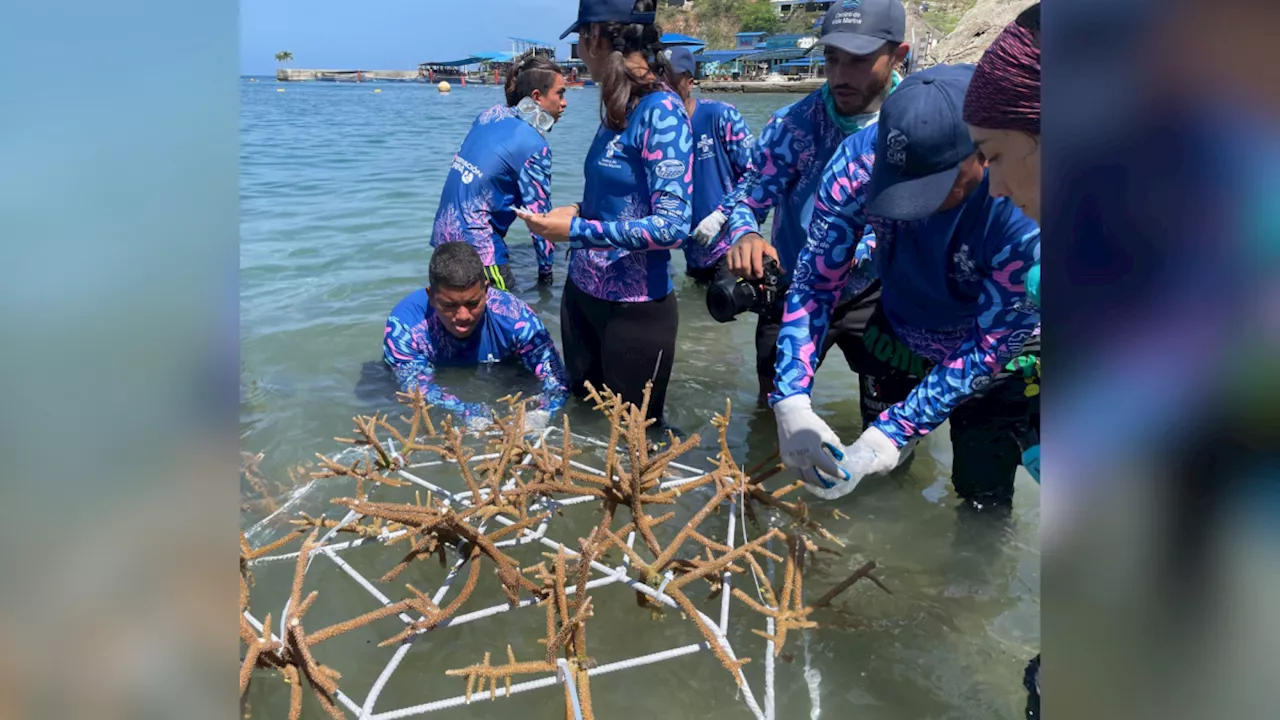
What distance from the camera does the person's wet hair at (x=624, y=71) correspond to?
2.59m

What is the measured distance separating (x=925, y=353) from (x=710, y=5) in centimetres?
8604

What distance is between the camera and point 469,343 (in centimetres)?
394

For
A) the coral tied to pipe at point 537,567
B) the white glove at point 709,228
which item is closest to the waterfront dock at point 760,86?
the white glove at point 709,228

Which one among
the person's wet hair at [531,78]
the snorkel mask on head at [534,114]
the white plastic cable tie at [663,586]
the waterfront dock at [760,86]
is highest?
the waterfront dock at [760,86]

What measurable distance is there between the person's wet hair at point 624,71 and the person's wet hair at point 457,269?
4.05ft

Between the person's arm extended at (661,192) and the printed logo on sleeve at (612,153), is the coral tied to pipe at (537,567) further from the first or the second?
the printed logo on sleeve at (612,153)

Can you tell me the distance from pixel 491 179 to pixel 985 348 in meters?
3.36

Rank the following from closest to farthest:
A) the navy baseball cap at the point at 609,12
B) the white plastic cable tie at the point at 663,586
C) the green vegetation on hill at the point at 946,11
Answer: the white plastic cable tie at the point at 663,586 → the navy baseball cap at the point at 609,12 → the green vegetation on hill at the point at 946,11

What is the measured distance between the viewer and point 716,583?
1828 mm

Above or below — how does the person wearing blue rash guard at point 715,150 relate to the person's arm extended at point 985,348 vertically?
above

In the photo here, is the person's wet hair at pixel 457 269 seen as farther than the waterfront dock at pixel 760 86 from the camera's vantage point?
No

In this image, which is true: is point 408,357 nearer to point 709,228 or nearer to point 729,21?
point 709,228
